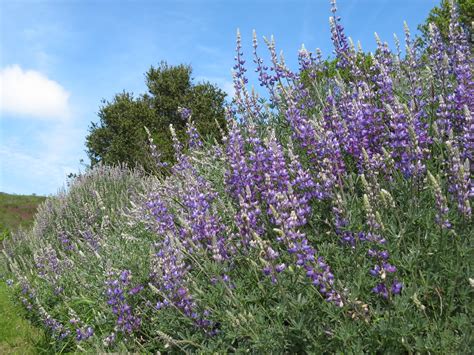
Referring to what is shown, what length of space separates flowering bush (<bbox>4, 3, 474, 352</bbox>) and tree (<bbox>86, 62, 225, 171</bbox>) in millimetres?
14929

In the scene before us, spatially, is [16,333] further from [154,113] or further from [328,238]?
[154,113]

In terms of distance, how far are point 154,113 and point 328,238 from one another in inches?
727

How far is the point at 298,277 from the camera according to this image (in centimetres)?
362

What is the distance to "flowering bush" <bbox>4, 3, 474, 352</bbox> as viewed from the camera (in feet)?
11.0

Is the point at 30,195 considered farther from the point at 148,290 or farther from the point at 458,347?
the point at 458,347

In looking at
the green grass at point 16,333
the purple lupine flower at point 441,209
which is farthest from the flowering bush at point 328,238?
the green grass at point 16,333

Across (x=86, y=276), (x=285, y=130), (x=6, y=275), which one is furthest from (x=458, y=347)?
(x=6, y=275)

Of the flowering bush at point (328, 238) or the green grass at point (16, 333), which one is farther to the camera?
the green grass at point (16, 333)

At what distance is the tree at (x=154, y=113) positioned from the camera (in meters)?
20.7

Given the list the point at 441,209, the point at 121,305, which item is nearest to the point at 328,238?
the point at 441,209

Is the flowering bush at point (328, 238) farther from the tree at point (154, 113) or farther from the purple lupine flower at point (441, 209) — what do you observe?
the tree at point (154, 113)

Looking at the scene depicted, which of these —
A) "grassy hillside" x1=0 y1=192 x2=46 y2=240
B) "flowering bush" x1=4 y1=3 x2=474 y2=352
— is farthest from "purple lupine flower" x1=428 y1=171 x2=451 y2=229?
"grassy hillside" x1=0 y1=192 x2=46 y2=240

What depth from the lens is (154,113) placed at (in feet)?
71.7

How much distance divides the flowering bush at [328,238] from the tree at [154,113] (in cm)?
1493
